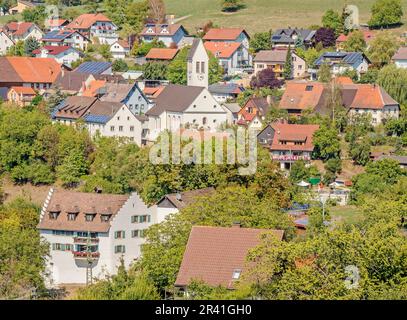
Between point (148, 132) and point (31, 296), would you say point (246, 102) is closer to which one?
point (148, 132)

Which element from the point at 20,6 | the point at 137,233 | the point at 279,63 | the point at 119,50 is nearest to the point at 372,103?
the point at 279,63

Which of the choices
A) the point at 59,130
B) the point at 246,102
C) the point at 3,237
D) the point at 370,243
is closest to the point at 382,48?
the point at 246,102

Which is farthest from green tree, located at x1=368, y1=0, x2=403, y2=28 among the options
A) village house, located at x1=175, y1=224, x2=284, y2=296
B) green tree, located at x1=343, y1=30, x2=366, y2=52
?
village house, located at x1=175, y1=224, x2=284, y2=296

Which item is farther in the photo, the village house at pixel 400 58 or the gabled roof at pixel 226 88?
the village house at pixel 400 58

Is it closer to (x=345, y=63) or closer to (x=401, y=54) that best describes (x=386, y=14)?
(x=401, y=54)

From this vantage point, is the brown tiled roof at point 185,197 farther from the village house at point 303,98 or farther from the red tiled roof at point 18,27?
the red tiled roof at point 18,27

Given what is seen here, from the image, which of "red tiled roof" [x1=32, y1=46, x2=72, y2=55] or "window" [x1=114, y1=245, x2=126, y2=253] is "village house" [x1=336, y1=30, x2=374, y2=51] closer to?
"red tiled roof" [x1=32, y1=46, x2=72, y2=55]

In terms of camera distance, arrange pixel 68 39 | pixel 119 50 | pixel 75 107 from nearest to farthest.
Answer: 1. pixel 75 107
2. pixel 119 50
3. pixel 68 39

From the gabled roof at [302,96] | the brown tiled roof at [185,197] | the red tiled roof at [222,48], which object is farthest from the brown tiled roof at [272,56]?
the brown tiled roof at [185,197]

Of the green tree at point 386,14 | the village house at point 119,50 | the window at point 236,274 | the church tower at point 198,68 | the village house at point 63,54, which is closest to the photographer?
the window at point 236,274
